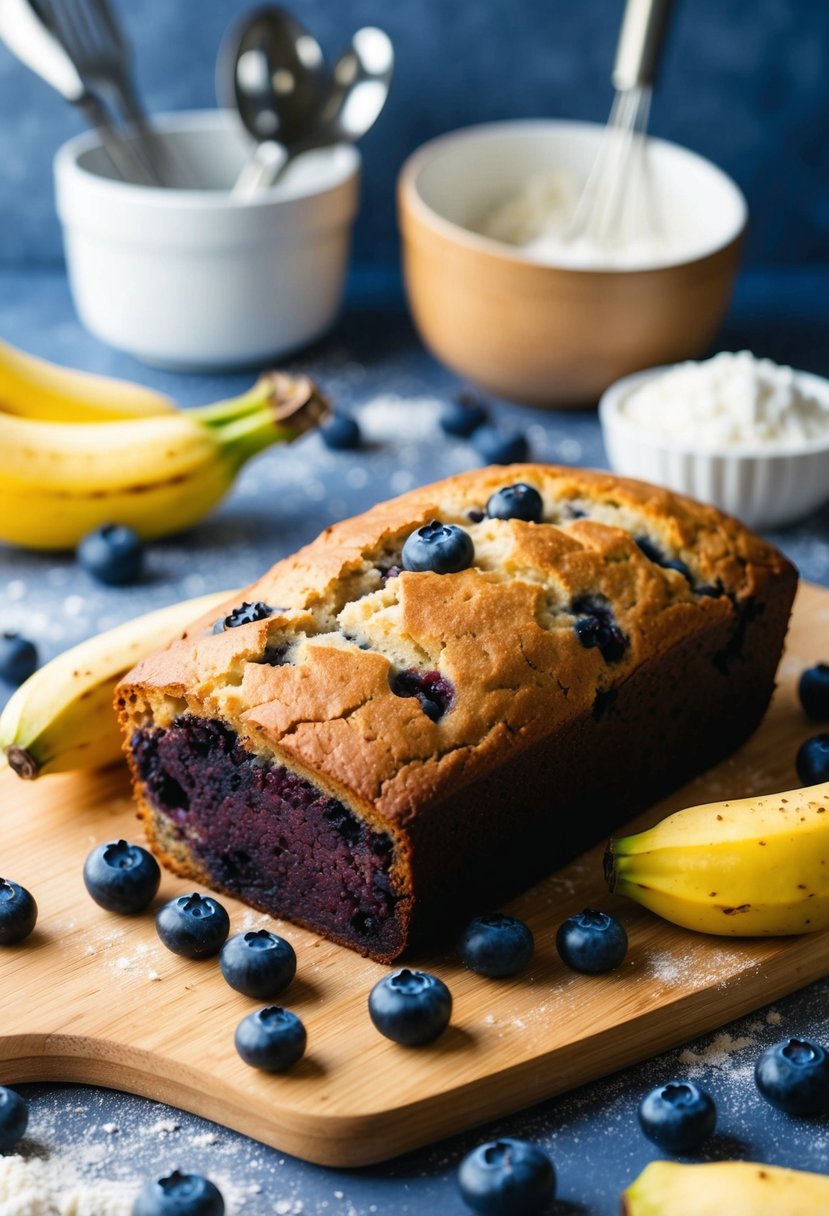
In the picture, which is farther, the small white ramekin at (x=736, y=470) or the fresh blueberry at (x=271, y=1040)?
the small white ramekin at (x=736, y=470)

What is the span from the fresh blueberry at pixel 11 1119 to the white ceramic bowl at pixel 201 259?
2.90m

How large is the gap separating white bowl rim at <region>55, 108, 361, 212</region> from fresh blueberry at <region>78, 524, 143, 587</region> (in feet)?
3.82

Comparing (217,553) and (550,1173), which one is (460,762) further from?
(217,553)

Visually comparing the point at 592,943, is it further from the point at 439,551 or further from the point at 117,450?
the point at 117,450

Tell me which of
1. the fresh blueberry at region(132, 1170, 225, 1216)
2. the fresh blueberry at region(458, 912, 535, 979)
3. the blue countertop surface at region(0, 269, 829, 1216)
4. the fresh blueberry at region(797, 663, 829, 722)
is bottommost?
the blue countertop surface at region(0, 269, 829, 1216)

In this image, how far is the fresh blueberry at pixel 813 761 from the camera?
3.01 meters

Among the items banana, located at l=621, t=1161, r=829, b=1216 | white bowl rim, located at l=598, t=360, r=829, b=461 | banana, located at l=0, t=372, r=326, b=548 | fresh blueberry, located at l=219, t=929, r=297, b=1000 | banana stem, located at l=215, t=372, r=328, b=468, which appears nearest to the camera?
banana, located at l=621, t=1161, r=829, b=1216

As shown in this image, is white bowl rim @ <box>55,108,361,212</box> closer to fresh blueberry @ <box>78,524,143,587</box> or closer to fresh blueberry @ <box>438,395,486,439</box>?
fresh blueberry @ <box>438,395,486,439</box>

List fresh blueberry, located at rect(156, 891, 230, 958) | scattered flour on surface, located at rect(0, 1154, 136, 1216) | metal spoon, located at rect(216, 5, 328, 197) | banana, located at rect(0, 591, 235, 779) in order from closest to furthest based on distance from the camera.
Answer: scattered flour on surface, located at rect(0, 1154, 136, 1216) < fresh blueberry, located at rect(156, 891, 230, 958) < banana, located at rect(0, 591, 235, 779) < metal spoon, located at rect(216, 5, 328, 197)

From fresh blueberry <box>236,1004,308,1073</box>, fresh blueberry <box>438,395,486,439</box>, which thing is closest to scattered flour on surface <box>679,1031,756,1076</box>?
fresh blueberry <box>236,1004,308,1073</box>

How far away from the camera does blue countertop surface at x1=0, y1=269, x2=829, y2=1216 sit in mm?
2244

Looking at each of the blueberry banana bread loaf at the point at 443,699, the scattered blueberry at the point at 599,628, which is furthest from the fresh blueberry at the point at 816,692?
the scattered blueberry at the point at 599,628

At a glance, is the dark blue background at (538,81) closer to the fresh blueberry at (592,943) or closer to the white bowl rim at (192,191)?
the white bowl rim at (192,191)

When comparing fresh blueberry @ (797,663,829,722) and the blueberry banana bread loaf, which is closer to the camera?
the blueberry banana bread loaf
